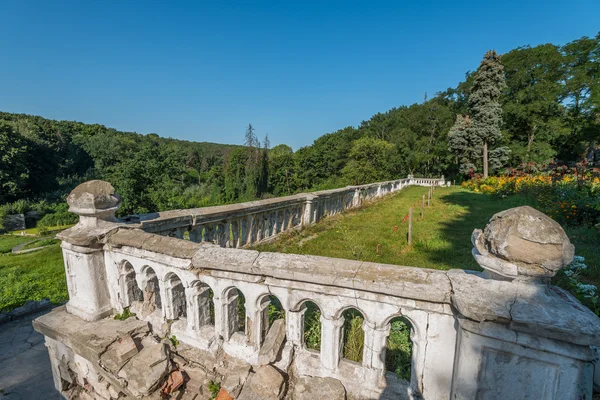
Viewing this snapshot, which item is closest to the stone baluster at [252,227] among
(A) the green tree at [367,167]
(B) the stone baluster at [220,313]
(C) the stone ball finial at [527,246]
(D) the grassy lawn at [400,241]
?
(D) the grassy lawn at [400,241]

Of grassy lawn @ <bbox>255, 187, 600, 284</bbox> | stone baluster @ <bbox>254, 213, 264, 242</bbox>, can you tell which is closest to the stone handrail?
stone baluster @ <bbox>254, 213, 264, 242</bbox>

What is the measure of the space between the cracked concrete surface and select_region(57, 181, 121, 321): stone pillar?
3.59 ft

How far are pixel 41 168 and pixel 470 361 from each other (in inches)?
1919

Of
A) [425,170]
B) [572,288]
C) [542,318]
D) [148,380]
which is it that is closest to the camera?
[542,318]

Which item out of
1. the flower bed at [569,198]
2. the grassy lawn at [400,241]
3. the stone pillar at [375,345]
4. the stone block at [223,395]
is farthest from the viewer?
the flower bed at [569,198]

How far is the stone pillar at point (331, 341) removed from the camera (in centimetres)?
176

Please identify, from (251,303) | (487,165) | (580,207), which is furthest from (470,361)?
(487,165)

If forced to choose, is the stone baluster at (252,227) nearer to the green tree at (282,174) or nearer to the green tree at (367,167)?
the green tree at (367,167)

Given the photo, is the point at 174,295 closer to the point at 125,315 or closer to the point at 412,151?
the point at 125,315

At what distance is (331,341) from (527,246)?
1.23 metres

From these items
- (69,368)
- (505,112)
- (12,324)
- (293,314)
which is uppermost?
(505,112)

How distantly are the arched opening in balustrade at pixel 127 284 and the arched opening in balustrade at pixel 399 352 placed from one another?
236cm

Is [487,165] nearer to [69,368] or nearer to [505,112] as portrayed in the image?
[505,112]

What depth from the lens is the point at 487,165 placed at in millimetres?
26922
